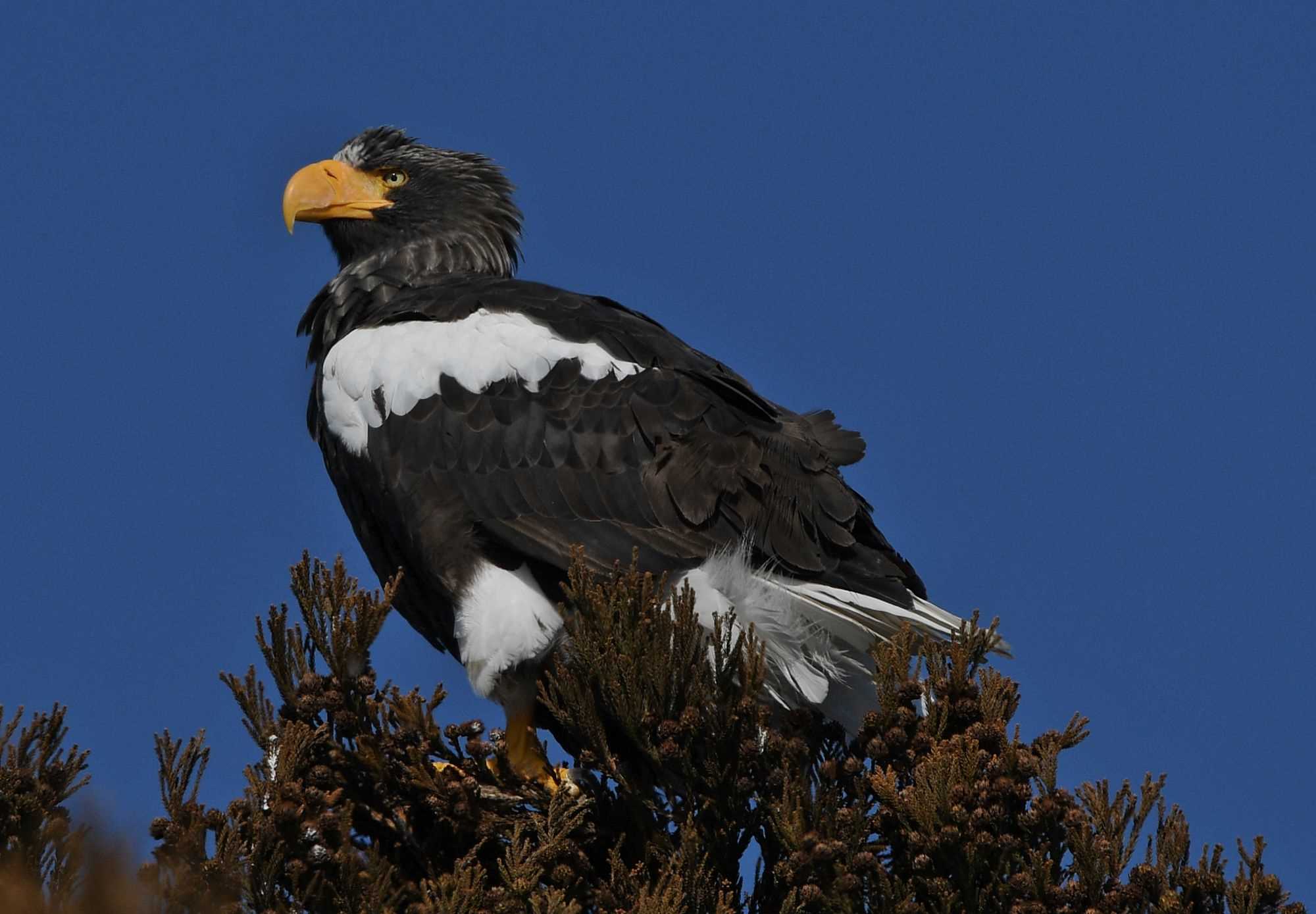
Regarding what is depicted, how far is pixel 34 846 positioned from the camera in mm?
4500

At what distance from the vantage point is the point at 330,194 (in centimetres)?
806

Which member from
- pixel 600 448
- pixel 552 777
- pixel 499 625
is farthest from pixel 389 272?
pixel 552 777

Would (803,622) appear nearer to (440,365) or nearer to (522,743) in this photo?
(522,743)

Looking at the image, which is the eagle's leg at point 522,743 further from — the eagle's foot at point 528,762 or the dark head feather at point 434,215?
the dark head feather at point 434,215

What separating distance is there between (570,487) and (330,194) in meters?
2.57

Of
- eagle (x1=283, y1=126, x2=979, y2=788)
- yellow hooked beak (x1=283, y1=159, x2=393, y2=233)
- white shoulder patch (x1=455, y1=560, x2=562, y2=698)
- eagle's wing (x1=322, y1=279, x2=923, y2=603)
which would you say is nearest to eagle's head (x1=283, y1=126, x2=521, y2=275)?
yellow hooked beak (x1=283, y1=159, x2=393, y2=233)

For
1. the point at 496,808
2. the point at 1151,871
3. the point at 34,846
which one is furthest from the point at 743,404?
the point at 34,846

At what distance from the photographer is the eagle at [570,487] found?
604 cm

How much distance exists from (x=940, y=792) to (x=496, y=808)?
137cm

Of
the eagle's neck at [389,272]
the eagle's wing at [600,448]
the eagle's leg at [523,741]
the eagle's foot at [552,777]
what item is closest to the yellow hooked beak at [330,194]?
the eagle's neck at [389,272]

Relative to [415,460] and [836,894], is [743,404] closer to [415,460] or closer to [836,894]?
[415,460]

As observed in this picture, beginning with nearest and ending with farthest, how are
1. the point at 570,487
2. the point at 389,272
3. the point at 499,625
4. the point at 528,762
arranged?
1. the point at 499,625
2. the point at 570,487
3. the point at 528,762
4. the point at 389,272

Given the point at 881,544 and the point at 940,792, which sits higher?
the point at 881,544

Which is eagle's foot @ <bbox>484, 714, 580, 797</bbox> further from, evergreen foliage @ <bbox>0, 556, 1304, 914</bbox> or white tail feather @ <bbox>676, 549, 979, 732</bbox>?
white tail feather @ <bbox>676, 549, 979, 732</bbox>
